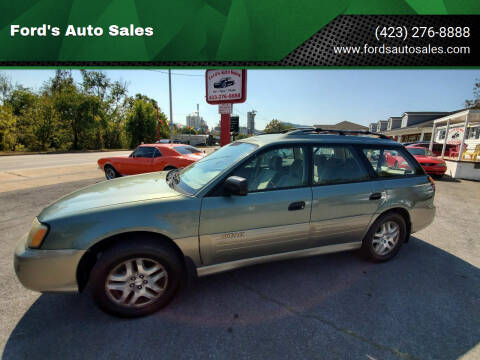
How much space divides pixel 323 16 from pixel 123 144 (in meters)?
45.6

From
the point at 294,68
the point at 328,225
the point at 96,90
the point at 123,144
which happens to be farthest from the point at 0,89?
the point at 328,225

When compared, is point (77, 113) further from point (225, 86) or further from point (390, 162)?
point (390, 162)

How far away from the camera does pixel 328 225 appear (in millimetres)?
2551

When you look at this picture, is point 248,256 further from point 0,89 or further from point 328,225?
point 0,89

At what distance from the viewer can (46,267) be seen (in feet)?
5.97

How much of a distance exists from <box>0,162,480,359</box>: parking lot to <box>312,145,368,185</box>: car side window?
1196mm

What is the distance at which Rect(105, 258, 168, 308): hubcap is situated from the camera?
199cm

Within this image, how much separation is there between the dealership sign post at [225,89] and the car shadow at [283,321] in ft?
22.8

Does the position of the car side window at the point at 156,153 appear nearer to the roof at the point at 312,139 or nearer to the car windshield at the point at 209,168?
the car windshield at the point at 209,168

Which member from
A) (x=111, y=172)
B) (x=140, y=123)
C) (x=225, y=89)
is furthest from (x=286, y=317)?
(x=140, y=123)

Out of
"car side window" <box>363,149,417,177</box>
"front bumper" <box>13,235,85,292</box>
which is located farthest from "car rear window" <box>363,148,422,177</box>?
"front bumper" <box>13,235,85,292</box>

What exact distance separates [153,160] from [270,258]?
21.1ft

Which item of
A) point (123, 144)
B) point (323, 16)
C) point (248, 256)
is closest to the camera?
point (248, 256)

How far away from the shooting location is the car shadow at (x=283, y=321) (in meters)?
1.74
